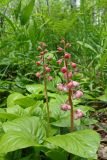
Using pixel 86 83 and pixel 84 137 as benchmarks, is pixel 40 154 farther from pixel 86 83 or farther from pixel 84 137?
pixel 86 83

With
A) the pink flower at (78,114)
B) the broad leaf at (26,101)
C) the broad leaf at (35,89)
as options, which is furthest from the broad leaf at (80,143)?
the broad leaf at (35,89)

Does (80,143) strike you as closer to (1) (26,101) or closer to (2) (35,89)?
(1) (26,101)

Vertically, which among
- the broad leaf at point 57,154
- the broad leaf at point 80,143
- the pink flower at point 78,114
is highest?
the pink flower at point 78,114

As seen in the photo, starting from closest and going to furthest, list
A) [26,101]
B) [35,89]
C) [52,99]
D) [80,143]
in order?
[80,143]
[26,101]
[52,99]
[35,89]

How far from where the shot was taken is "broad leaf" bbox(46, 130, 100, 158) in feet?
4.15

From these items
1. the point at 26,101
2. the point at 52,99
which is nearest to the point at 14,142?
the point at 26,101

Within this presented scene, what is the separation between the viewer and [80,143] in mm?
1315

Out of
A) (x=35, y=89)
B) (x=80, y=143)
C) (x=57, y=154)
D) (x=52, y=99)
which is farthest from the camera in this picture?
(x=35, y=89)

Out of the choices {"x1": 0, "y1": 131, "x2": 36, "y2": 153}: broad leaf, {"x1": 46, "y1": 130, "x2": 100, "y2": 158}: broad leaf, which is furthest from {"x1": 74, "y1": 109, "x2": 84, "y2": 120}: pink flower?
{"x1": 0, "y1": 131, "x2": 36, "y2": 153}: broad leaf

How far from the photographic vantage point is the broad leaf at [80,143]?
4.15 ft

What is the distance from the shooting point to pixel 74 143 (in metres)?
1.31

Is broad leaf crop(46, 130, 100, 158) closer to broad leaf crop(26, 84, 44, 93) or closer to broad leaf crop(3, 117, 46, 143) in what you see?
broad leaf crop(3, 117, 46, 143)

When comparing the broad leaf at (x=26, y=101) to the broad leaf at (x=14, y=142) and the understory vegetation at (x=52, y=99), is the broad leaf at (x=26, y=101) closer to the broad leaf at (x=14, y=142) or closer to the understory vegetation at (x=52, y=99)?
the understory vegetation at (x=52, y=99)

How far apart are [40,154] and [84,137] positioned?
300mm
